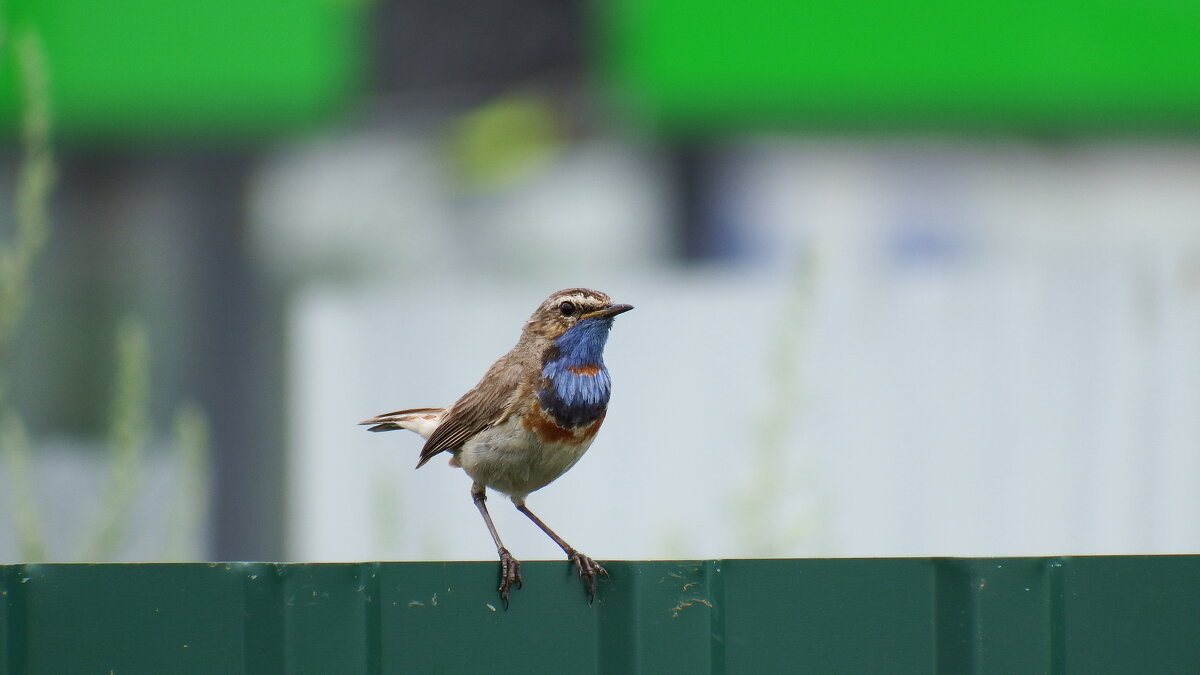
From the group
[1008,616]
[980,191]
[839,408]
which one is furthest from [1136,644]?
[980,191]

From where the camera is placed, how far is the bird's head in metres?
3.66

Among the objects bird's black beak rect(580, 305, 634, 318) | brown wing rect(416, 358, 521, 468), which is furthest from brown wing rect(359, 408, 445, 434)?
bird's black beak rect(580, 305, 634, 318)

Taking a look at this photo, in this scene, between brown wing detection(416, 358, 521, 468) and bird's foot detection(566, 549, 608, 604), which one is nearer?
bird's foot detection(566, 549, 608, 604)

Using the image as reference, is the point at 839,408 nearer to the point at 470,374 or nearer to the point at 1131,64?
the point at 470,374

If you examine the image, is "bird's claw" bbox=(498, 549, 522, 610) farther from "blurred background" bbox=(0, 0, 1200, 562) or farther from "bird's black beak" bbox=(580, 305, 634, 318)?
"blurred background" bbox=(0, 0, 1200, 562)

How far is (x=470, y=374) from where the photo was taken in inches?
274

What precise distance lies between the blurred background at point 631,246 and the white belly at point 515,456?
1530 mm

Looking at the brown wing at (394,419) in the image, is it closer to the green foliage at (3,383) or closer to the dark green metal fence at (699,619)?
the green foliage at (3,383)

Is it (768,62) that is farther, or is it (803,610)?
(768,62)

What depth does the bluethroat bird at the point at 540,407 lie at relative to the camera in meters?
3.58

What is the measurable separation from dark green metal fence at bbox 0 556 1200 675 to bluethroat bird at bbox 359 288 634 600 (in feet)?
3.01

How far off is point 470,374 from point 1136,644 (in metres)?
4.71

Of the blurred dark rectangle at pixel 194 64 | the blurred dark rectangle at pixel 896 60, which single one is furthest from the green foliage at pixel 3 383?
the blurred dark rectangle at pixel 896 60

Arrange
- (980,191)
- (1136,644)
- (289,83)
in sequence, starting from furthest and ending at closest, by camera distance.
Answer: (980,191) < (289,83) < (1136,644)
